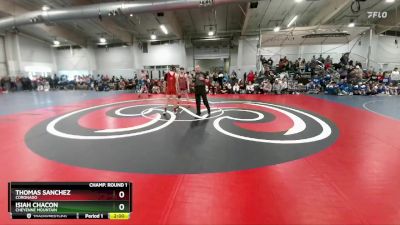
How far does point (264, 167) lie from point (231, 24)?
21.0m

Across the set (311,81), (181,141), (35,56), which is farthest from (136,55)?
(181,141)

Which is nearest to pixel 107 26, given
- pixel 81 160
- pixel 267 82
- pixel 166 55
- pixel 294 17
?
pixel 166 55

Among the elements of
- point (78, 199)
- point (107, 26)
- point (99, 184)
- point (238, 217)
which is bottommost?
point (238, 217)

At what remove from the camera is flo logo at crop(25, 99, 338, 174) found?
3.77 metres

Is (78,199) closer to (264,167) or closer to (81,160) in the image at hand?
(81,160)

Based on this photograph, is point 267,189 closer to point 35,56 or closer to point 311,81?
point 311,81

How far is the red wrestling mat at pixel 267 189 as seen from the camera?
236 centimetres

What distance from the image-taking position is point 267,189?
2914 millimetres

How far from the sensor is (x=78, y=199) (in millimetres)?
1856
